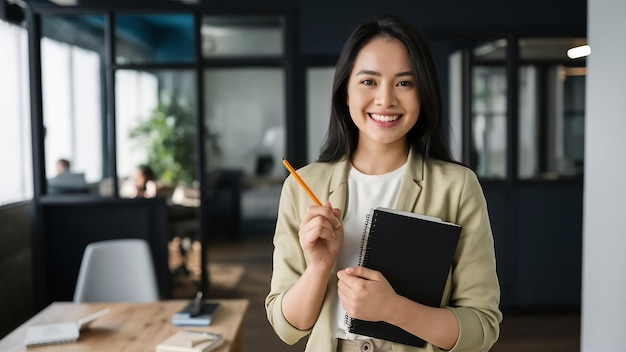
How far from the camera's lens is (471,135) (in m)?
4.71

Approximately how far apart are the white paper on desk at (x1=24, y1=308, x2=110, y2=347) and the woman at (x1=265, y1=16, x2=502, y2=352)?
1.27m

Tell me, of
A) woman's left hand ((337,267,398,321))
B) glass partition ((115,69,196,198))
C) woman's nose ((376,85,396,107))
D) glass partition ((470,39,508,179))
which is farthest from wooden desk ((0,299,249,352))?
glass partition ((470,39,508,179))

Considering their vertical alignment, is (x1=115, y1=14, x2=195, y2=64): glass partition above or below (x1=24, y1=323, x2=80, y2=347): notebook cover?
above

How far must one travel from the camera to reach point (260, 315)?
14.8 feet

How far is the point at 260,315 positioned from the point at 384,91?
3785mm

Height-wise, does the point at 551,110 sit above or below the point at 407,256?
above

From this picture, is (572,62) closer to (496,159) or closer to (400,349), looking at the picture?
(496,159)

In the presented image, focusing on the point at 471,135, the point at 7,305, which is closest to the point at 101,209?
the point at 7,305

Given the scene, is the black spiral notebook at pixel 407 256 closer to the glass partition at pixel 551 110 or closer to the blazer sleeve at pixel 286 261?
the blazer sleeve at pixel 286 261

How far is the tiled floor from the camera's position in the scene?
12.8ft

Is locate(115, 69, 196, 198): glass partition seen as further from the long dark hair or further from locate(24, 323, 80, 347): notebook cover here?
the long dark hair

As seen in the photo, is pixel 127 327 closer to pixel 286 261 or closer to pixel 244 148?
pixel 286 261

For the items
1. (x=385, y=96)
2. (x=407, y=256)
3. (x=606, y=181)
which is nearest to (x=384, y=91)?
(x=385, y=96)

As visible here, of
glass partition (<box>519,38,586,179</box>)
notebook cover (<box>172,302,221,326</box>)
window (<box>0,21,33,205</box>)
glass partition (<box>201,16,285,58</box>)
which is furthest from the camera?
glass partition (<box>519,38,586,179</box>)
